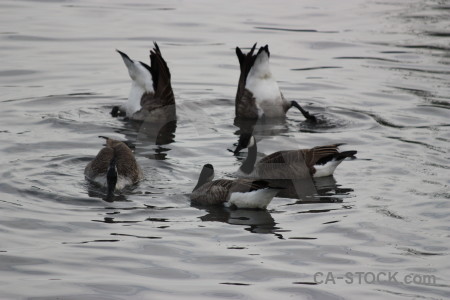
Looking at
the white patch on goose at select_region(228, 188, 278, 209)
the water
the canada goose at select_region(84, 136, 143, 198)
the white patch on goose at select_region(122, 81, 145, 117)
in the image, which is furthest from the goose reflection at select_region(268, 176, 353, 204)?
the white patch on goose at select_region(122, 81, 145, 117)

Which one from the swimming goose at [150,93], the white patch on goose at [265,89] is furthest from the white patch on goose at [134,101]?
the white patch on goose at [265,89]

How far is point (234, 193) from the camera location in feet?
35.5

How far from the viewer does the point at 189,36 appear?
67.0 feet

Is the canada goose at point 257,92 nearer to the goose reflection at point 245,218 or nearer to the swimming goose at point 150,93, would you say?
the swimming goose at point 150,93

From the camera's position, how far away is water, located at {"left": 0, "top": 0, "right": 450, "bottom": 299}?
8.70 m

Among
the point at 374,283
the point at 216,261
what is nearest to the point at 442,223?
the point at 374,283

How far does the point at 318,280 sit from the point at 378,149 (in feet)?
16.7

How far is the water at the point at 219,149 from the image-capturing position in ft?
28.6

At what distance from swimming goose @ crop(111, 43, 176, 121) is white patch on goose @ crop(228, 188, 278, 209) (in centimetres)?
475

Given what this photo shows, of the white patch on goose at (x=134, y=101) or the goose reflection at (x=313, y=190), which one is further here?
the white patch on goose at (x=134, y=101)

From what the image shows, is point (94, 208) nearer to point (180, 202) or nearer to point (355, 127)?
point (180, 202)

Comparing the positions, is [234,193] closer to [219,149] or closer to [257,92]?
[219,149]

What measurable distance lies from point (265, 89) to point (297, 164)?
364 cm

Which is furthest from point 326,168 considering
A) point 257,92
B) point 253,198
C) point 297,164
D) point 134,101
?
point 134,101
